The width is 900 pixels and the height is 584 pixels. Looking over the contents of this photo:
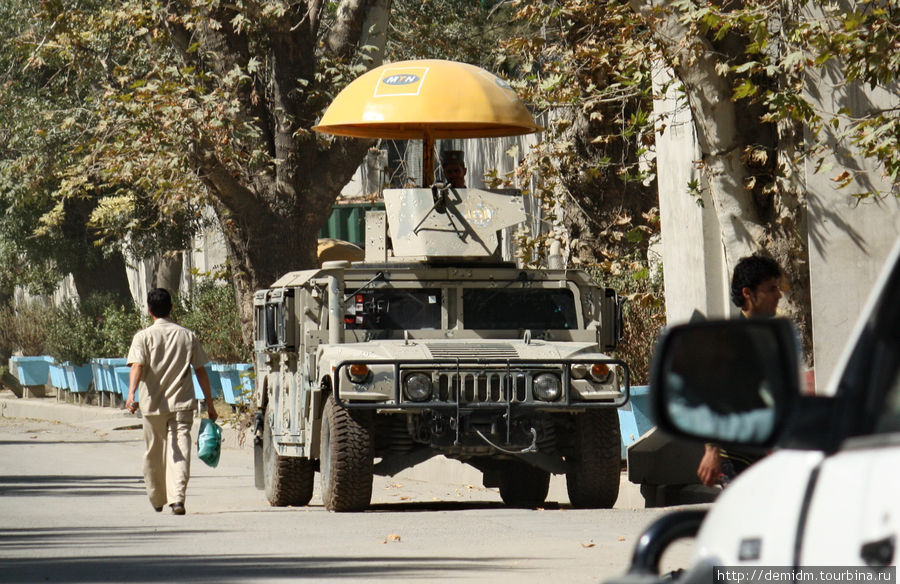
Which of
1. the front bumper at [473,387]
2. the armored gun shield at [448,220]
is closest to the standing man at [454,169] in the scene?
the armored gun shield at [448,220]

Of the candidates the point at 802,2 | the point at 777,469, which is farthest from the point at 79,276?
the point at 777,469

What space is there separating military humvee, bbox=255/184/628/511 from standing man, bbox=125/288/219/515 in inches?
39.5

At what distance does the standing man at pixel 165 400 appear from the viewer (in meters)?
13.2

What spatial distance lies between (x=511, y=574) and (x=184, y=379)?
16.1 ft

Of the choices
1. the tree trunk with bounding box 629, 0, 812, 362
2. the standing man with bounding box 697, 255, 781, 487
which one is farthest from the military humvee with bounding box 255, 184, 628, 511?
the standing man with bounding box 697, 255, 781, 487

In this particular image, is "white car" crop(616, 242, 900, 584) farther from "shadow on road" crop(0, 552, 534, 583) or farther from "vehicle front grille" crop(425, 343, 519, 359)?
"vehicle front grille" crop(425, 343, 519, 359)

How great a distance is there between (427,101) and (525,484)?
3649 millimetres

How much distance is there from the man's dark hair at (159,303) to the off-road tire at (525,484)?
3.16m

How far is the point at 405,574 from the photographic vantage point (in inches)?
355

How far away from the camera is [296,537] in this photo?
11.2 m

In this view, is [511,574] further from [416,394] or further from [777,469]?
[777,469]

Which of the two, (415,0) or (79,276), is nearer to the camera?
(415,0)

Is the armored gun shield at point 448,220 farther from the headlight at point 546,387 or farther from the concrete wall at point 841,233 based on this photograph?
the concrete wall at point 841,233

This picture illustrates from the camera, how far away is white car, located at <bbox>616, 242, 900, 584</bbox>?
2.40 meters
